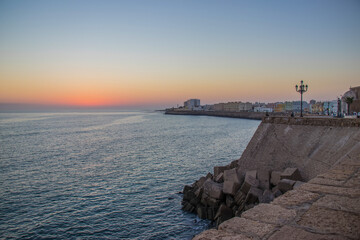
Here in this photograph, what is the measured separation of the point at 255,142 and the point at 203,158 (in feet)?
30.3

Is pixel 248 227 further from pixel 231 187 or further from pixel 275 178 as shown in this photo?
pixel 275 178

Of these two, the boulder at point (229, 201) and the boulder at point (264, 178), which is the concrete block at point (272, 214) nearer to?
the boulder at point (229, 201)

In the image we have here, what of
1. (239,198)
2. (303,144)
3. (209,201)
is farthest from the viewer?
(303,144)

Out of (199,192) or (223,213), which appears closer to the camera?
(223,213)

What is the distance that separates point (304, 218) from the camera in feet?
7.52

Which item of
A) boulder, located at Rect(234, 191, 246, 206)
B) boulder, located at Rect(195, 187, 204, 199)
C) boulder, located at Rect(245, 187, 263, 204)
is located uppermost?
boulder, located at Rect(245, 187, 263, 204)

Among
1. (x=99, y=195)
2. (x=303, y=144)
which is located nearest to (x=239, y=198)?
(x=303, y=144)

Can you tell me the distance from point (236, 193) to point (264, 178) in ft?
5.26

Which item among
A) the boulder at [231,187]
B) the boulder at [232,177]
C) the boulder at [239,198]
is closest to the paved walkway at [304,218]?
the boulder at [239,198]

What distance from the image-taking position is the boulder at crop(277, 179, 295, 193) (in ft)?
31.7

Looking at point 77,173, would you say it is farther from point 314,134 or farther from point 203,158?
point 314,134

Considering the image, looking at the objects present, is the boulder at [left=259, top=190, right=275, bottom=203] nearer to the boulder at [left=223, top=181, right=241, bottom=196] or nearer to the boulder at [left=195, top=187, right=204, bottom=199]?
the boulder at [left=223, top=181, right=241, bottom=196]

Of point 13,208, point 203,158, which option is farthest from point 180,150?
point 13,208

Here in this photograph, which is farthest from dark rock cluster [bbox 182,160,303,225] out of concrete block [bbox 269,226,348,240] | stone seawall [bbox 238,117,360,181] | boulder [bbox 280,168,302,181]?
concrete block [bbox 269,226,348,240]
